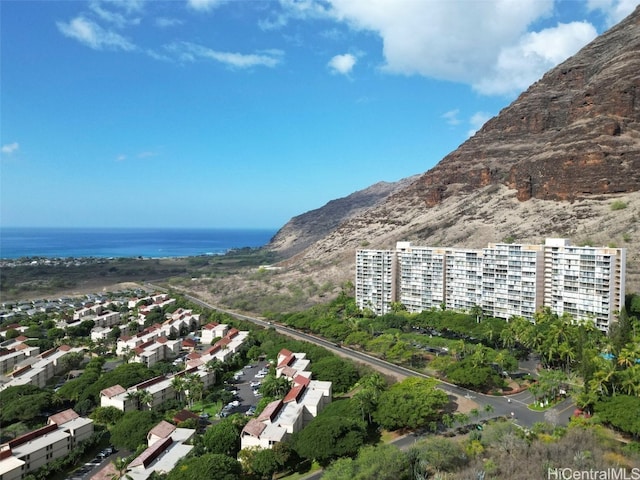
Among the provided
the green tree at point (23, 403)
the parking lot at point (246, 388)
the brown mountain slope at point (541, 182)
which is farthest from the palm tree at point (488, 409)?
the green tree at point (23, 403)

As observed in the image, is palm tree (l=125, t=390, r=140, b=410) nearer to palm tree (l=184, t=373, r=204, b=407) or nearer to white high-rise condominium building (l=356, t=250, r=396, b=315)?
palm tree (l=184, t=373, r=204, b=407)

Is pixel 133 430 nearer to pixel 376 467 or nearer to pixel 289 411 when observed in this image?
pixel 289 411

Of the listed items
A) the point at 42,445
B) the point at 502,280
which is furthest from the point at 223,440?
the point at 502,280

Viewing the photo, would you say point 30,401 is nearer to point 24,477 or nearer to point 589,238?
point 24,477

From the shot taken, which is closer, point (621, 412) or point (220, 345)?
point (621, 412)

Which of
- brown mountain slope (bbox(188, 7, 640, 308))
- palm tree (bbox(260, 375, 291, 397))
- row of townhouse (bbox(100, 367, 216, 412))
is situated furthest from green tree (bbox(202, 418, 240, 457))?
brown mountain slope (bbox(188, 7, 640, 308))

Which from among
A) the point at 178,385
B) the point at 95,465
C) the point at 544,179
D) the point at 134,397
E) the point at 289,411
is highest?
the point at 544,179
